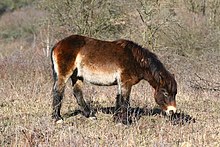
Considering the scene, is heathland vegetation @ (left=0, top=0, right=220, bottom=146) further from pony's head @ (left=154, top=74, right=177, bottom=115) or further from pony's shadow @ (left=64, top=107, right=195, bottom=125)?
pony's head @ (left=154, top=74, right=177, bottom=115)

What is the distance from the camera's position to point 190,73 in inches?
535

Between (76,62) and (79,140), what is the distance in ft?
8.86

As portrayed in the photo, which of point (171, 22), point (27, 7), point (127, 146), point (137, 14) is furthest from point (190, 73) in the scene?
point (27, 7)

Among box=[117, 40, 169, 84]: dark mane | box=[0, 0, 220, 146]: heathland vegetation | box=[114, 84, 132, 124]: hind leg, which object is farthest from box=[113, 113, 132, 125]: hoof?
box=[117, 40, 169, 84]: dark mane

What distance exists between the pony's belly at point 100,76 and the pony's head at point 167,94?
2.69ft

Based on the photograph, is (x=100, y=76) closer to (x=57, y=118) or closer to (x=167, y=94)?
(x=57, y=118)

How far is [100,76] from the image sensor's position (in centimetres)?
739

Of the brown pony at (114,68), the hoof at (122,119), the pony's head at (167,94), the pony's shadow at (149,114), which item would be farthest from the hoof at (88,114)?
the pony's head at (167,94)

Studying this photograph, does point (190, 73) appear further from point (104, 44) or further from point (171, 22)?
point (104, 44)

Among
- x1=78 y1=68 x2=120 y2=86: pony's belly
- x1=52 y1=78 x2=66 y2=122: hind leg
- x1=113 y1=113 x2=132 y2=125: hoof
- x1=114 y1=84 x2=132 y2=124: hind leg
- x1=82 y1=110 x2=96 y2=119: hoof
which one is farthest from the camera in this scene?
x1=82 y1=110 x2=96 y2=119: hoof

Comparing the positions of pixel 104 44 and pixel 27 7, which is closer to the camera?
pixel 104 44

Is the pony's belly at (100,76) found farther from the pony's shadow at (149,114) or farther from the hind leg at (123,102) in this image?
the pony's shadow at (149,114)

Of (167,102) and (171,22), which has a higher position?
(171,22)

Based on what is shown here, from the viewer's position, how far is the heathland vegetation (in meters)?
5.68
